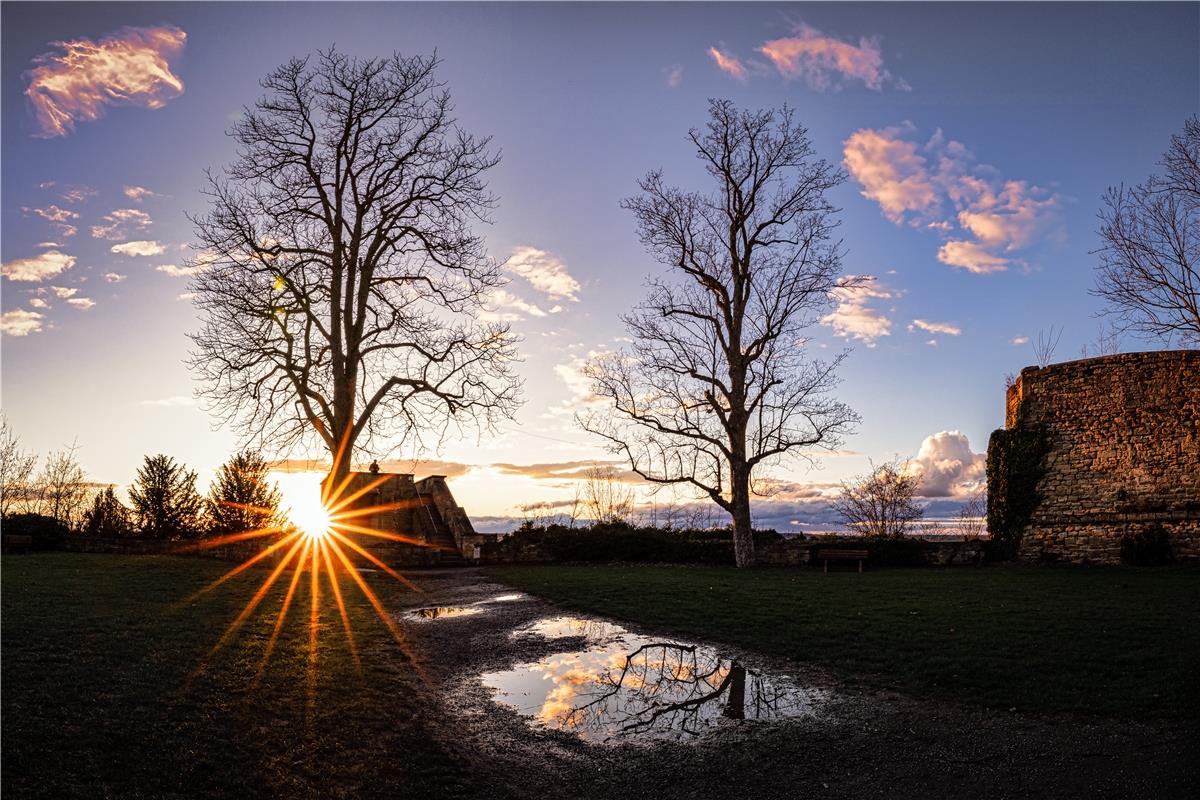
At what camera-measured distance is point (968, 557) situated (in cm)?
1962

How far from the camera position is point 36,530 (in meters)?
18.4

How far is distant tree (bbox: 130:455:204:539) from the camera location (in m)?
23.7

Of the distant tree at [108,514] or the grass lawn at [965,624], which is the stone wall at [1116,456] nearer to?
the grass lawn at [965,624]

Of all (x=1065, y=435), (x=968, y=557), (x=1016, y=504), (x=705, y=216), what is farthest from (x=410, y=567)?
(x=1065, y=435)

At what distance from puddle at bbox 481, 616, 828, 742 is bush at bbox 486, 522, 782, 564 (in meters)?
12.4

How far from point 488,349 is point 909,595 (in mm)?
12966

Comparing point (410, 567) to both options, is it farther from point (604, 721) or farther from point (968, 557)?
point (968, 557)

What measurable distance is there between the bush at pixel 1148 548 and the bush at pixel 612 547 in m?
9.31

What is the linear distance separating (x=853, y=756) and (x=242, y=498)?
2591 cm

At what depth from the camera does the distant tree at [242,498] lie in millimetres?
24984

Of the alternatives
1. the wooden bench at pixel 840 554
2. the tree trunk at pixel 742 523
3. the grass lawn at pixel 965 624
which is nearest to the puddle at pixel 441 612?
the grass lawn at pixel 965 624

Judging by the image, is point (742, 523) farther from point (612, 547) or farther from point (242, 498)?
point (242, 498)

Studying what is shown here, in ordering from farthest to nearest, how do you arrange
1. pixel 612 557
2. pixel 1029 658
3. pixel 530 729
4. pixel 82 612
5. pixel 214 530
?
pixel 214 530 → pixel 612 557 → pixel 82 612 → pixel 1029 658 → pixel 530 729

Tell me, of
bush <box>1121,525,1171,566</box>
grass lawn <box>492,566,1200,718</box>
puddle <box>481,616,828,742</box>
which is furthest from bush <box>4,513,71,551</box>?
bush <box>1121,525,1171,566</box>
